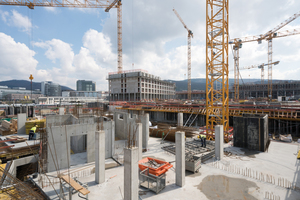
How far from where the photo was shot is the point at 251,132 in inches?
575

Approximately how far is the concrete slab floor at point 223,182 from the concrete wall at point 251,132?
5.10 ft

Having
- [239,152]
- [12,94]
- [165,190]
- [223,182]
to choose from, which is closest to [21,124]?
[165,190]

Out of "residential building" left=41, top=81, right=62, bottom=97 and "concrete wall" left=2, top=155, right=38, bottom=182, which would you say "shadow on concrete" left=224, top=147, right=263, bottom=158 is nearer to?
"concrete wall" left=2, top=155, right=38, bottom=182

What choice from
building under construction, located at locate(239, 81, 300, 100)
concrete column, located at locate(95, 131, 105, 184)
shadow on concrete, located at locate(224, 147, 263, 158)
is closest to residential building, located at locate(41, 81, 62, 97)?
building under construction, located at locate(239, 81, 300, 100)

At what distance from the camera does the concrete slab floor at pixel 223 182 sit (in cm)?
771

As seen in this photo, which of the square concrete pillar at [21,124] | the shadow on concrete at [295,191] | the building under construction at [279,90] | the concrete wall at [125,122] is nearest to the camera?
the shadow on concrete at [295,191]

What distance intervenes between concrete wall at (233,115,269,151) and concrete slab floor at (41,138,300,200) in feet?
5.10

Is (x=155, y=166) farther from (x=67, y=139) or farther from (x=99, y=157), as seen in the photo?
(x=67, y=139)

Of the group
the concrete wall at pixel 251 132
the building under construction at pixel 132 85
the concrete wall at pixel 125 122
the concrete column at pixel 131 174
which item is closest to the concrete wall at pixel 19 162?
the concrete wall at pixel 125 122

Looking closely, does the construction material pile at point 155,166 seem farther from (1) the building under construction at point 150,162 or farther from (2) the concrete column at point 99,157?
(2) the concrete column at point 99,157

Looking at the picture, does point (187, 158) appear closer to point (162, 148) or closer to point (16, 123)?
point (162, 148)

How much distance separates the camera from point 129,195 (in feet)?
20.2

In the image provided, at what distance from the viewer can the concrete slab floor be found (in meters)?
7.71

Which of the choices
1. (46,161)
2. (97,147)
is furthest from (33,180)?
(97,147)
